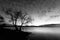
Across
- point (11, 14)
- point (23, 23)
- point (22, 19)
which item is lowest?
point (23, 23)

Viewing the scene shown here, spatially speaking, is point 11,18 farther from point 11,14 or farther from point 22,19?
point 22,19

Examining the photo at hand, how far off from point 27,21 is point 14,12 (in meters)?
8.41

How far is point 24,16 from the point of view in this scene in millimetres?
31281

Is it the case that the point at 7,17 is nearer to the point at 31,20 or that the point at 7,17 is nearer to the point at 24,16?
the point at 24,16

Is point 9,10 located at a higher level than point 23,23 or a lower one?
higher

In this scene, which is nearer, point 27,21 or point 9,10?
point 9,10

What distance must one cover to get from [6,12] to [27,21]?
11800 mm

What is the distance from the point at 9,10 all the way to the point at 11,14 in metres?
2.20

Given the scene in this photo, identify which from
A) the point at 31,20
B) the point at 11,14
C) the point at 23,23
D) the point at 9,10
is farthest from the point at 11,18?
the point at 31,20

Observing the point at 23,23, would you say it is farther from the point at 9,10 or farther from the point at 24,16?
the point at 9,10

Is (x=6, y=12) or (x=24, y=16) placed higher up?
(x=6, y=12)

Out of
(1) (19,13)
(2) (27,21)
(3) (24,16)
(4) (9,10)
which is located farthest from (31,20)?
(4) (9,10)

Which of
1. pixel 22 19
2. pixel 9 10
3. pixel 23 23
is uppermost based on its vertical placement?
pixel 9 10

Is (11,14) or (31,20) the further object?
(31,20)
